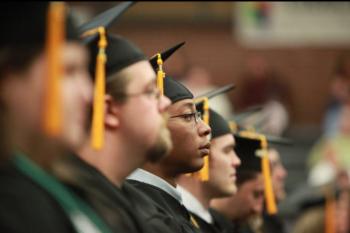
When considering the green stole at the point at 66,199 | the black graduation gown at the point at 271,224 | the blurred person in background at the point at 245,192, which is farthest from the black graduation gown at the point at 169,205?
the black graduation gown at the point at 271,224

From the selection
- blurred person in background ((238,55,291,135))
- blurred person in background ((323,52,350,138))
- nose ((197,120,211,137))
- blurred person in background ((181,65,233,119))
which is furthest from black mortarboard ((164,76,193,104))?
blurred person in background ((238,55,291,135))

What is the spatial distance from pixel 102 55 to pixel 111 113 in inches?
7.4

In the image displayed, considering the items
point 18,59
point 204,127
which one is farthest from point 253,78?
point 18,59

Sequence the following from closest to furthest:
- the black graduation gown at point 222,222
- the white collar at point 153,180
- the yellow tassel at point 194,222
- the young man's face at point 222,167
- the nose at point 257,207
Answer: the white collar at point 153,180 < the yellow tassel at point 194,222 < the young man's face at point 222,167 < the black graduation gown at point 222,222 < the nose at point 257,207

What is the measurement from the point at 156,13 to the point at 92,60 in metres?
11.6

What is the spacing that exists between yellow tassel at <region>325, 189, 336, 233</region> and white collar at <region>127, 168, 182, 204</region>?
175 inches

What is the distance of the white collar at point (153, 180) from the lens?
5.03 metres

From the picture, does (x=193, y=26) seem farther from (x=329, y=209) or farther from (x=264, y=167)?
(x=264, y=167)

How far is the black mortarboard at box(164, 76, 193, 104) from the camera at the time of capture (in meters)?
5.32

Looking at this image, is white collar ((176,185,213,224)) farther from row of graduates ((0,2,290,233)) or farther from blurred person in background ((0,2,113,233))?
blurred person in background ((0,2,113,233))

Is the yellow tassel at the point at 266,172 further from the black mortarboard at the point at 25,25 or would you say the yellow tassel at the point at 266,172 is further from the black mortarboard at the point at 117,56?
the black mortarboard at the point at 25,25

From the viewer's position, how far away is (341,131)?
39.2ft

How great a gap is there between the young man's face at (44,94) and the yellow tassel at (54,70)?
0.09ft

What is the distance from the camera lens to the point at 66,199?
3.02 m
